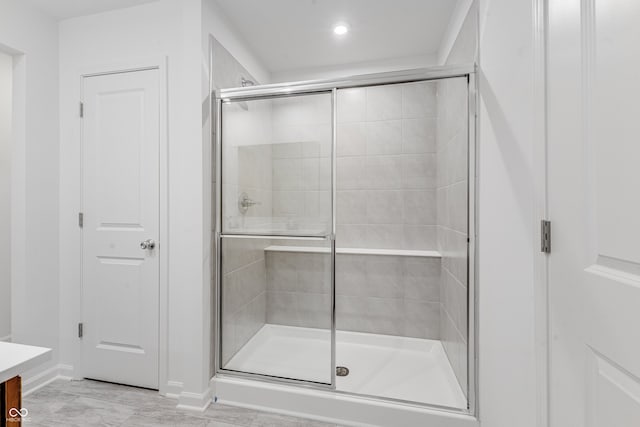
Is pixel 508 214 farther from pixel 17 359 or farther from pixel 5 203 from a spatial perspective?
pixel 5 203

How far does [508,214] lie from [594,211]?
0.45 m

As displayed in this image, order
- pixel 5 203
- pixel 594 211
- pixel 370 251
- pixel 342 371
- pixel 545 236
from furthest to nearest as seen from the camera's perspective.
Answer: pixel 370 251 → pixel 5 203 → pixel 342 371 → pixel 545 236 → pixel 594 211

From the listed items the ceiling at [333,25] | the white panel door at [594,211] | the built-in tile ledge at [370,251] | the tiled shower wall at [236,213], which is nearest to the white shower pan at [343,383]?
the tiled shower wall at [236,213]

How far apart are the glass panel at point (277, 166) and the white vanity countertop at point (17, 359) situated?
1.29 m

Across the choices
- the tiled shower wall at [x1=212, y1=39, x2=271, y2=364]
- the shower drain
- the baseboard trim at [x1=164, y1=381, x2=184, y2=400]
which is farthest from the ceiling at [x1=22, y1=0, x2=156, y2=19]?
the shower drain

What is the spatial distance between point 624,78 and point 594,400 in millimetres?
872

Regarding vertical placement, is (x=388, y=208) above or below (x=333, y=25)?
below

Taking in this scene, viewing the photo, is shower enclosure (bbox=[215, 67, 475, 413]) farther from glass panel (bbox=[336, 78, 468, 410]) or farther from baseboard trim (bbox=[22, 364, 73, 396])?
baseboard trim (bbox=[22, 364, 73, 396])

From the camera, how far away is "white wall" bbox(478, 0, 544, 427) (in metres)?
1.12

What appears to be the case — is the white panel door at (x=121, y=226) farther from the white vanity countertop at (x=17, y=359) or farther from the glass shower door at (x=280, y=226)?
the white vanity countertop at (x=17, y=359)

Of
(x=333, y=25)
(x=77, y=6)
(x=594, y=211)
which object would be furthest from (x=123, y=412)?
(x=333, y=25)

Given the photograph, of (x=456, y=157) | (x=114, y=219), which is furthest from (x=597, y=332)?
(x=114, y=219)

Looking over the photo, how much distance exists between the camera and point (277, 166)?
1958 mm

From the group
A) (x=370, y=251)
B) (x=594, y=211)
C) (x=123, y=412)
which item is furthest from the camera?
(x=370, y=251)
